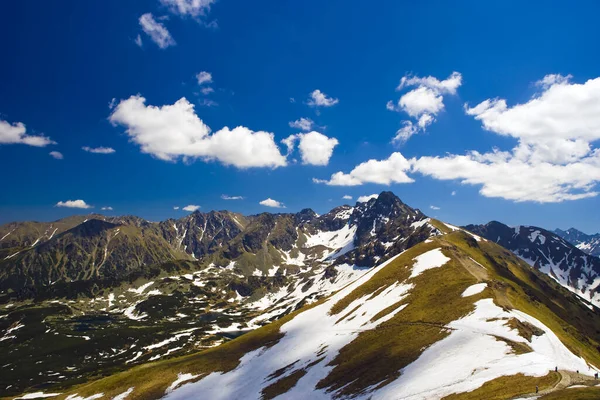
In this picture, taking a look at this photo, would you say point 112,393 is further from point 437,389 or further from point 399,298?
point 437,389

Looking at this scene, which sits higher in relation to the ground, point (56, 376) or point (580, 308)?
point (56, 376)

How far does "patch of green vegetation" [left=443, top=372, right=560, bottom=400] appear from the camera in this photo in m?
40.2

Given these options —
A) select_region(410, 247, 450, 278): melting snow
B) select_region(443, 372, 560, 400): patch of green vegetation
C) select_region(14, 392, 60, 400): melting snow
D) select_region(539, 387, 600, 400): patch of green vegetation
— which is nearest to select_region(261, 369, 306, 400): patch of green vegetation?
select_region(443, 372, 560, 400): patch of green vegetation

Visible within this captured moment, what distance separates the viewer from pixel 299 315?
138 metres

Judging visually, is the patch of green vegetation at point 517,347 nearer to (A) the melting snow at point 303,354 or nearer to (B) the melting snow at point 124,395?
(A) the melting snow at point 303,354

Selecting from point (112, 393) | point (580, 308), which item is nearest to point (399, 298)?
point (112, 393)

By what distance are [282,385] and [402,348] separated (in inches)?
1071

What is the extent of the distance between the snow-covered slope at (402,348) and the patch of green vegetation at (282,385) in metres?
0.37

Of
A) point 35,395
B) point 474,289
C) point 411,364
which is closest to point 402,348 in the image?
point 411,364

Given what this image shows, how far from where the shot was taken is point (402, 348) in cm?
6919

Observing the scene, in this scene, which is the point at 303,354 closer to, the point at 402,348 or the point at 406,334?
the point at 406,334

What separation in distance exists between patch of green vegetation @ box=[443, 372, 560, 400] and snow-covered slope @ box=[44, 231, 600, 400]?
20 cm

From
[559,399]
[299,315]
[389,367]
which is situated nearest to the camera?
[559,399]

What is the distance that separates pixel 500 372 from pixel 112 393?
349 feet
